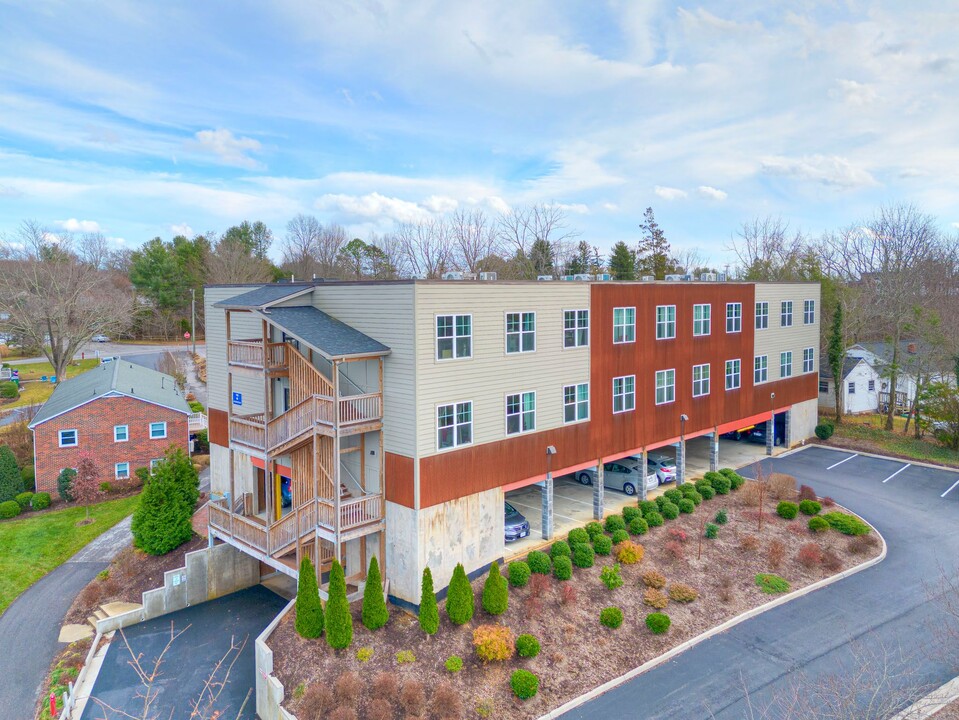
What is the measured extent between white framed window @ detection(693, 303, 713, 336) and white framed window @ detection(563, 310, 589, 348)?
24.3ft

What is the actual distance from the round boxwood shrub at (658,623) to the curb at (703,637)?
24.3 inches

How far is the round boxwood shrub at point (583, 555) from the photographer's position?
21.1 meters

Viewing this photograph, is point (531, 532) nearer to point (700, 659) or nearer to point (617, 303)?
point (700, 659)

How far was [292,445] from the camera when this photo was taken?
19.8m

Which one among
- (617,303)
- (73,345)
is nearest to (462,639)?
(617,303)

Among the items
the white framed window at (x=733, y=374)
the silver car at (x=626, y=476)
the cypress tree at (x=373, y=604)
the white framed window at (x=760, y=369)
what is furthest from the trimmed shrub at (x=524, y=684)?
the white framed window at (x=760, y=369)

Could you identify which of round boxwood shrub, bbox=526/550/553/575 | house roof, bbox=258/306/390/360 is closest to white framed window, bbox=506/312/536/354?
house roof, bbox=258/306/390/360

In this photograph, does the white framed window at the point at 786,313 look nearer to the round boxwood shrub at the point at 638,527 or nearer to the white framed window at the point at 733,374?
the white framed window at the point at 733,374

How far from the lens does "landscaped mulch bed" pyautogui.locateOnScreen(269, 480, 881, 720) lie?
15.8 m

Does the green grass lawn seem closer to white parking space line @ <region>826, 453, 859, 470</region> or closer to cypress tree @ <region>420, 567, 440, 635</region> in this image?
cypress tree @ <region>420, 567, 440, 635</region>

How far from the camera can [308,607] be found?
677 inches

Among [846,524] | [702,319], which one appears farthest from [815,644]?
[702,319]

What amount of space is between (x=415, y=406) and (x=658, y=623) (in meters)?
9.40

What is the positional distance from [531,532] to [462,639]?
21.8 ft
